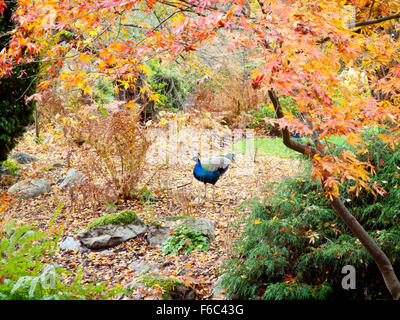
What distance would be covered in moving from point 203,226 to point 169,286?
138 centimetres

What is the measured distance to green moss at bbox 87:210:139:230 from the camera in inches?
173

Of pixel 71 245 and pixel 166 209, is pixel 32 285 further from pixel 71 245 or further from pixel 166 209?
pixel 166 209

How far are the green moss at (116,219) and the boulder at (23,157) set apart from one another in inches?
138

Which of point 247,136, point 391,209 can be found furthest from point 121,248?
point 247,136

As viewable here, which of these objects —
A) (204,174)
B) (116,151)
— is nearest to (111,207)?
(116,151)

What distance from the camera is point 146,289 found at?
2.83 m

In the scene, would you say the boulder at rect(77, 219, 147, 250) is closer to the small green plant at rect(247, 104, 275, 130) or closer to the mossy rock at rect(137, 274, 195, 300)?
the mossy rock at rect(137, 274, 195, 300)

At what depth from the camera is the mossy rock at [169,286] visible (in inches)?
112

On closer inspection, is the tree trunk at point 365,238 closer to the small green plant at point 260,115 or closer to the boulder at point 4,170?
the boulder at point 4,170

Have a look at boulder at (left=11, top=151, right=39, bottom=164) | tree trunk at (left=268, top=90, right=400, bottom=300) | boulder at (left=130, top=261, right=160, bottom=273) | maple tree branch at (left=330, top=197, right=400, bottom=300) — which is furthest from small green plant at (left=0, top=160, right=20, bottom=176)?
maple tree branch at (left=330, top=197, right=400, bottom=300)

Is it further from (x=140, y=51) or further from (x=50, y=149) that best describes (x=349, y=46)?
(x=50, y=149)

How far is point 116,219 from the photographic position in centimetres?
445

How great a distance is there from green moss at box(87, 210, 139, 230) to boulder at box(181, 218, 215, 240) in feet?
2.25

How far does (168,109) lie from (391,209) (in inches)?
312
